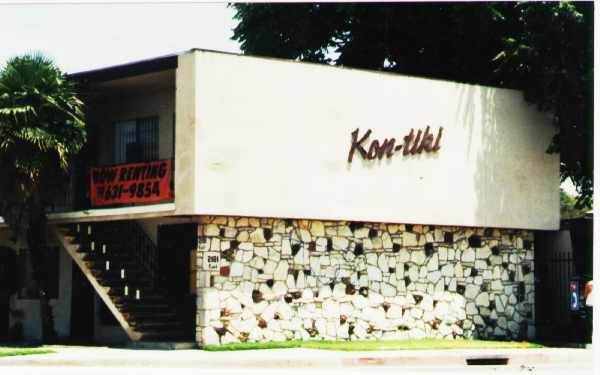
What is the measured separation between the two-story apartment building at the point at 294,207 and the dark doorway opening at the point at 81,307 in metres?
0.04

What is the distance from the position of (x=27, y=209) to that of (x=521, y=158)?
12.8m

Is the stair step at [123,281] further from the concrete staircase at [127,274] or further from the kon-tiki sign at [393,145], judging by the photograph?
the kon-tiki sign at [393,145]

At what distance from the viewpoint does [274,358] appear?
21516mm

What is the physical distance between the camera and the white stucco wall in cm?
2455

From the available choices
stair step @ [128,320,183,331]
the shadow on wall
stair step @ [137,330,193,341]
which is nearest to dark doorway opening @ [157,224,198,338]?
stair step @ [128,320,183,331]

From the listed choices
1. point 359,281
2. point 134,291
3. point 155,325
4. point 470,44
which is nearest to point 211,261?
point 155,325

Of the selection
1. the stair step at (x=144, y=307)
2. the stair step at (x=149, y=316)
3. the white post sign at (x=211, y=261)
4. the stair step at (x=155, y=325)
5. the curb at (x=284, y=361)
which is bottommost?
the curb at (x=284, y=361)

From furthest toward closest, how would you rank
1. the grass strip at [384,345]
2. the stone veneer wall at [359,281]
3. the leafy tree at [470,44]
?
1. the leafy tree at [470,44]
2. the stone veneer wall at [359,281]
3. the grass strip at [384,345]

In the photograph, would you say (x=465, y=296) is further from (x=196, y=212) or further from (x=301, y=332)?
(x=196, y=212)

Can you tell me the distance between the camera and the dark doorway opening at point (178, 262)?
2705 cm

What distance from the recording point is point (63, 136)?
86.4 feet

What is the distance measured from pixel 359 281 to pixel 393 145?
338cm

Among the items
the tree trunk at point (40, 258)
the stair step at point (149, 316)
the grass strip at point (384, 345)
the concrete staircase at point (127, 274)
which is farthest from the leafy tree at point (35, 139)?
the grass strip at point (384, 345)

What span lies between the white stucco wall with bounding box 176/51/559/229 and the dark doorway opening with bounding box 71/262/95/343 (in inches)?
256
